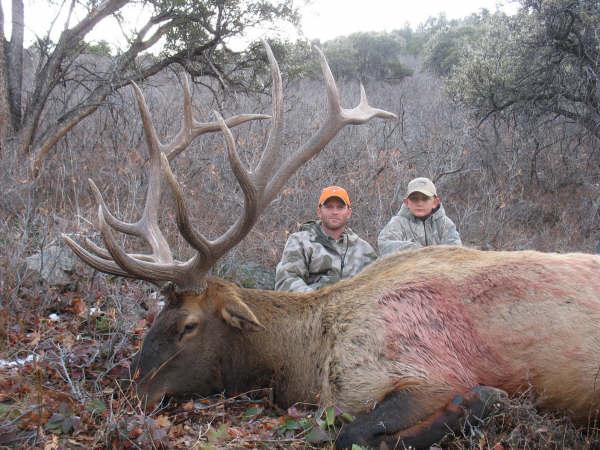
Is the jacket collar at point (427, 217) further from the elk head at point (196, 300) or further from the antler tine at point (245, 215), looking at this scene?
the antler tine at point (245, 215)

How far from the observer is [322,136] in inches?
172

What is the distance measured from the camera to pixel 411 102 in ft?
52.9

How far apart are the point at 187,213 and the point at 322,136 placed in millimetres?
1332

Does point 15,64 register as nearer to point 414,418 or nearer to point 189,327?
point 189,327

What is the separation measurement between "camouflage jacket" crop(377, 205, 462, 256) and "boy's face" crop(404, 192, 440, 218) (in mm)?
108

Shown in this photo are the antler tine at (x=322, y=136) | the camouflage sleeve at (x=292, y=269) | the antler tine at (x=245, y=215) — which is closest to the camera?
the antler tine at (x=245, y=215)

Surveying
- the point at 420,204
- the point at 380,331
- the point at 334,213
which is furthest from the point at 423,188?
the point at 380,331

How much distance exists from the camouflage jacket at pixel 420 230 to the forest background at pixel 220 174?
3.99 feet

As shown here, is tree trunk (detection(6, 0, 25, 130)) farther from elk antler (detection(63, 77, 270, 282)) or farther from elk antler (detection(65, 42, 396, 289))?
elk antler (detection(65, 42, 396, 289))

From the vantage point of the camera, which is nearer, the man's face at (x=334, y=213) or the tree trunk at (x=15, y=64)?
the man's face at (x=334, y=213)

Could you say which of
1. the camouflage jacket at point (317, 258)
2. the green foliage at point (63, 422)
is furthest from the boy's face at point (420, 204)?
the green foliage at point (63, 422)

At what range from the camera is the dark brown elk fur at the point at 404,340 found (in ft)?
11.0

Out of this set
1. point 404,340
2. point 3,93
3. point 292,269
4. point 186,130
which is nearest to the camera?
point 404,340

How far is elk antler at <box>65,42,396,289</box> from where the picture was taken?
11.9ft
